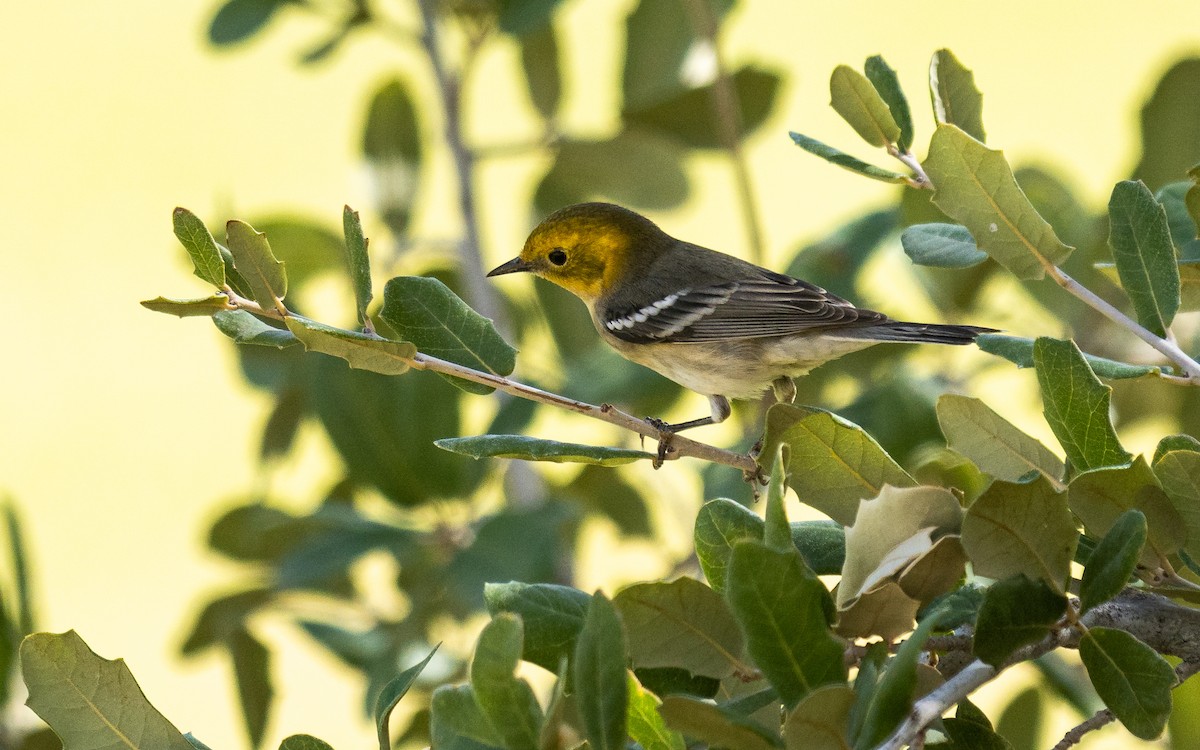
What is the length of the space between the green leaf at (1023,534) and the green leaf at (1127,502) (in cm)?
5

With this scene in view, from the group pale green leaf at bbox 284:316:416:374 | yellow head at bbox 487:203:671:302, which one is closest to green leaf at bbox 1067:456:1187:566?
pale green leaf at bbox 284:316:416:374

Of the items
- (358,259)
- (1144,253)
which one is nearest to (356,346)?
(358,259)

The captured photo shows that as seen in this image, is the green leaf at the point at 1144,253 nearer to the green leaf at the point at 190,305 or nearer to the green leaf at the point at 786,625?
the green leaf at the point at 786,625

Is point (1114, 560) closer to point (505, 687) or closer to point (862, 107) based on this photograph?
point (505, 687)

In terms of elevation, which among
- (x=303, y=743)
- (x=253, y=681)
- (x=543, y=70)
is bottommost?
(x=253, y=681)

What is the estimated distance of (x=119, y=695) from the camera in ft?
3.35

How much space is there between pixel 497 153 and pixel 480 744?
2.14 metres

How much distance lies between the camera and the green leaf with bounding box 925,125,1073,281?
114cm

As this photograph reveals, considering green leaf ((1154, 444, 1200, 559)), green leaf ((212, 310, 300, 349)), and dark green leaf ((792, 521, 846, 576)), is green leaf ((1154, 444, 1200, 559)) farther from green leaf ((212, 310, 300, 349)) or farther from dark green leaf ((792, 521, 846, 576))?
green leaf ((212, 310, 300, 349))

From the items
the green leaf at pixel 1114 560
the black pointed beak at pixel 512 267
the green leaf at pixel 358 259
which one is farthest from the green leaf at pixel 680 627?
the black pointed beak at pixel 512 267

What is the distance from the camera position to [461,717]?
2.82 ft

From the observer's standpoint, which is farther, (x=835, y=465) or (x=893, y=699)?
(x=835, y=465)

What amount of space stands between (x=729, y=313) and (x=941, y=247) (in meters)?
1.61

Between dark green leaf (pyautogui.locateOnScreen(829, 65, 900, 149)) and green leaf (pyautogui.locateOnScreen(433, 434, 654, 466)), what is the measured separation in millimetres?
421
